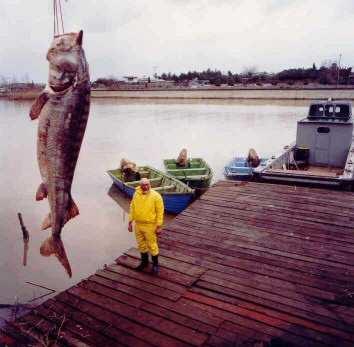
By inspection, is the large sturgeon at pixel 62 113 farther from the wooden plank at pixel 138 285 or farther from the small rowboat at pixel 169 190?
the small rowboat at pixel 169 190

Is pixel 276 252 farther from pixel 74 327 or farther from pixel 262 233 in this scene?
pixel 74 327

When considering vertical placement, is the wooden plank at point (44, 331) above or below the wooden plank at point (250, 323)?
below

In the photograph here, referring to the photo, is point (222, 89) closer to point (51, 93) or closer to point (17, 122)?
point (17, 122)

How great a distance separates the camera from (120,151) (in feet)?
81.9

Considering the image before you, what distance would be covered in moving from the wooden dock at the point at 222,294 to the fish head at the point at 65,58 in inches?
118

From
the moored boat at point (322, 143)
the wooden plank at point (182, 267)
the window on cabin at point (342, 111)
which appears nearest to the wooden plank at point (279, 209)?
the wooden plank at point (182, 267)

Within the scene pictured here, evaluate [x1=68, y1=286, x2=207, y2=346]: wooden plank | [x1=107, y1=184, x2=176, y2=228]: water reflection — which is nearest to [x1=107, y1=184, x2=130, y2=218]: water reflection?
[x1=107, y1=184, x2=176, y2=228]: water reflection

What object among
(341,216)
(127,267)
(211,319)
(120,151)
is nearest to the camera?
(211,319)

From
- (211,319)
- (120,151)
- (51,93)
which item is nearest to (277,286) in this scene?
(211,319)

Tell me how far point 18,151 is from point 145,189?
22.4 meters

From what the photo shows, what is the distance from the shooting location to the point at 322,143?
13.0 meters

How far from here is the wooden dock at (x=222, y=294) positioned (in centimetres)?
433

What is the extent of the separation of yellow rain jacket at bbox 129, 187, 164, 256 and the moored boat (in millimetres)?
6954

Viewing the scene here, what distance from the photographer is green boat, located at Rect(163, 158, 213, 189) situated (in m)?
14.2
